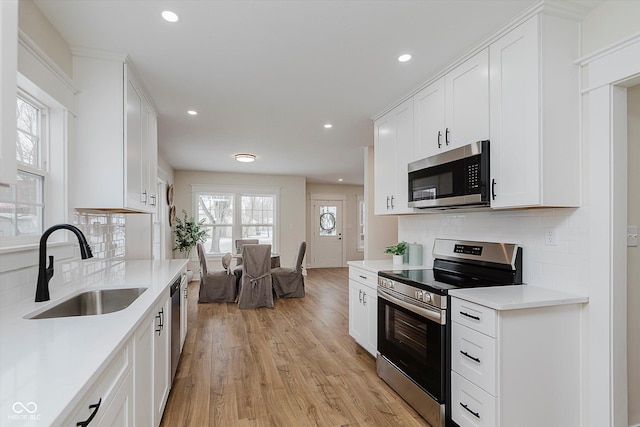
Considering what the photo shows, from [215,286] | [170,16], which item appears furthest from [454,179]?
[215,286]

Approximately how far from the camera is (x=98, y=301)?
2.04m

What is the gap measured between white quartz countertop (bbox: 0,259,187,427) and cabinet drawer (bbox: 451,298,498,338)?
1.71 meters

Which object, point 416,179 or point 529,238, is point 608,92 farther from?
point 416,179

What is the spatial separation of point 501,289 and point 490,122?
1084 mm

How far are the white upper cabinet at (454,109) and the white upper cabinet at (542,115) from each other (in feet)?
0.63

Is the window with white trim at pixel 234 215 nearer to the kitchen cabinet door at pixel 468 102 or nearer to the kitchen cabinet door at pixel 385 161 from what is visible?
the kitchen cabinet door at pixel 385 161

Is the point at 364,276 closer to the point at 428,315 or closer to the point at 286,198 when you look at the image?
the point at 428,315

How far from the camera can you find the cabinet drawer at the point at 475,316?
175 cm

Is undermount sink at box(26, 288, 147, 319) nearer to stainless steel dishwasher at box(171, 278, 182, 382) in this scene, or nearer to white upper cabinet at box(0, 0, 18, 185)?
stainless steel dishwasher at box(171, 278, 182, 382)

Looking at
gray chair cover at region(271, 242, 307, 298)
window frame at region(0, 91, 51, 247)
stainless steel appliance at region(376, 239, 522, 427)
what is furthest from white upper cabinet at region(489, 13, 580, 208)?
gray chair cover at region(271, 242, 307, 298)

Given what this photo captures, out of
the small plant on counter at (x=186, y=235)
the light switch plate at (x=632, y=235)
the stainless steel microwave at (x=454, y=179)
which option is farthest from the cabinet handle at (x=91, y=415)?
the small plant on counter at (x=186, y=235)

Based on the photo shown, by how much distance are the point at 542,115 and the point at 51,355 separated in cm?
248

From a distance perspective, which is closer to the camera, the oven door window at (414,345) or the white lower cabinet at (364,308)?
the oven door window at (414,345)

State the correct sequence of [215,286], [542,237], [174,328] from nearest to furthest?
1. [542,237]
2. [174,328]
3. [215,286]
